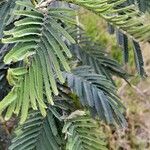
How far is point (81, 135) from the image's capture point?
715mm

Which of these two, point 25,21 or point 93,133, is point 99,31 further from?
point 25,21

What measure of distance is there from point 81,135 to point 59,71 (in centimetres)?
21

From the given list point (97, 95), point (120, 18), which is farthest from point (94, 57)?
point (120, 18)

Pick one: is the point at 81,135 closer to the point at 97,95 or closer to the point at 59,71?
the point at 97,95

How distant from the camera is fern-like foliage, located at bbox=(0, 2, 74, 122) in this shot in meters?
0.50

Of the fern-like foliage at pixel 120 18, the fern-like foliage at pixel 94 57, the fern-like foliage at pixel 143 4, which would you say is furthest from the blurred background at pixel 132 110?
the fern-like foliage at pixel 120 18

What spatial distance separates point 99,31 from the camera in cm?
295

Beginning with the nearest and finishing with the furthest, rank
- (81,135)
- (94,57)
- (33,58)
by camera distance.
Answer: (33,58) → (81,135) → (94,57)

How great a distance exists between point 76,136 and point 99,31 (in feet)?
7.47

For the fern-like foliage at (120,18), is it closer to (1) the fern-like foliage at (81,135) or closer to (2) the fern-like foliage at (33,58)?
(2) the fern-like foliage at (33,58)

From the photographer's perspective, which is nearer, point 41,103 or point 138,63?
point 41,103

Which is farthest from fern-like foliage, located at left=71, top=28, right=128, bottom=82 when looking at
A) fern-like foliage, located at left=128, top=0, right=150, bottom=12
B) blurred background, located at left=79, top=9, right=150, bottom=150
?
blurred background, located at left=79, top=9, right=150, bottom=150

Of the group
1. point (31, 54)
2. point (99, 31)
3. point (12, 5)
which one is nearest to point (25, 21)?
point (31, 54)

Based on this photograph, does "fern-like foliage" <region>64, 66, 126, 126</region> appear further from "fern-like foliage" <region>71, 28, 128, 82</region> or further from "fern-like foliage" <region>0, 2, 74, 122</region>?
"fern-like foliage" <region>0, 2, 74, 122</region>
